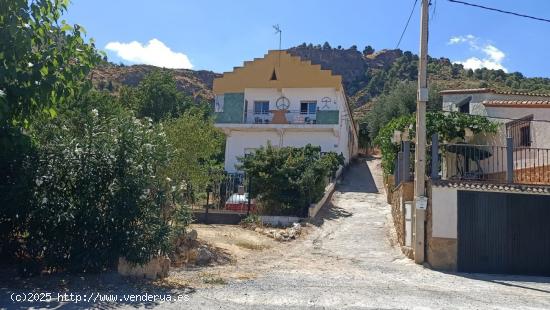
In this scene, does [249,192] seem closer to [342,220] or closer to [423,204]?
[342,220]

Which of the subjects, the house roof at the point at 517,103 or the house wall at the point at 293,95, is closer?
the house roof at the point at 517,103

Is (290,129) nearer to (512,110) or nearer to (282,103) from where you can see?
(282,103)

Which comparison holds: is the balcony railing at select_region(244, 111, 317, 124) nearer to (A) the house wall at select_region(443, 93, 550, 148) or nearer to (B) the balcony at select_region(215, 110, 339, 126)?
(B) the balcony at select_region(215, 110, 339, 126)

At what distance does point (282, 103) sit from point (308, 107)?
157 centimetres

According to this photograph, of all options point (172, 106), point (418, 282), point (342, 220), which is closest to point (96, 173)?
point (418, 282)

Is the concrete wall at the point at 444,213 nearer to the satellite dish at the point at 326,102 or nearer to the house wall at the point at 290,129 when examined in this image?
the house wall at the point at 290,129

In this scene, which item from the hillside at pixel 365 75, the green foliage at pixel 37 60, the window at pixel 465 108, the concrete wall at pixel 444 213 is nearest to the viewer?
the green foliage at pixel 37 60

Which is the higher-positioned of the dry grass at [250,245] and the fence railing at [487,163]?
the fence railing at [487,163]

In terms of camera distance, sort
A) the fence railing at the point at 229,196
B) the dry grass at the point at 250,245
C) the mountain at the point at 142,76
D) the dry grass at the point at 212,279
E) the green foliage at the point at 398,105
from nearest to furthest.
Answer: the dry grass at the point at 212,279, the dry grass at the point at 250,245, the fence railing at the point at 229,196, the green foliage at the point at 398,105, the mountain at the point at 142,76

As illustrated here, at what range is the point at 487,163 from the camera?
52.9 feet

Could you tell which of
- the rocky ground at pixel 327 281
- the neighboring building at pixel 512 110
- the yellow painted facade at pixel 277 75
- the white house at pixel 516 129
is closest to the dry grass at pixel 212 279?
the rocky ground at pixel 327 281

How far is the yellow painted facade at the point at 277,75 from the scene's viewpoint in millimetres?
28328

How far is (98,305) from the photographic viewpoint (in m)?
7.09

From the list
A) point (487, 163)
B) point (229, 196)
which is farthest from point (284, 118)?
point (487, 163)
